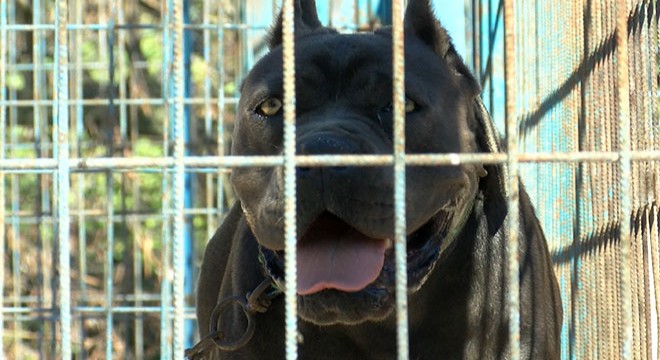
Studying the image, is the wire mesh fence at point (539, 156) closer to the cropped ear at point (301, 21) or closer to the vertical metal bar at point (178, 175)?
the vertical metal bar at point (178, 175)

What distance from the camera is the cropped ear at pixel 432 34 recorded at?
3152mm

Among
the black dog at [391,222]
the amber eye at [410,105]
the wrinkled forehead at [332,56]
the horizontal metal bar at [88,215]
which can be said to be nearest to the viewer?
the black dog at [391,222]

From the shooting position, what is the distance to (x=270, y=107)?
298cm

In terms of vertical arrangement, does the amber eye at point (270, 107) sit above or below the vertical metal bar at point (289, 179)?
above

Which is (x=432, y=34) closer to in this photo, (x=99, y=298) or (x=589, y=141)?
(x=589, y=141)

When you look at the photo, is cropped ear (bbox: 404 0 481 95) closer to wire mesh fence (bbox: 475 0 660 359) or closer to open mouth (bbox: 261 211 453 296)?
wire mesh fence (bbox: 475 0 660 359)

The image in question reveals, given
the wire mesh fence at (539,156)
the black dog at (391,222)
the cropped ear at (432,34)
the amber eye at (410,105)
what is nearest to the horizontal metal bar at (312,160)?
the wire mesh fence at (539,156)

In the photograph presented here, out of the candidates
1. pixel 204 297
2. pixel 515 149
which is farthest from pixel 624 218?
pixel 204 297

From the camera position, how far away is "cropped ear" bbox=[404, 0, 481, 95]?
315 cm

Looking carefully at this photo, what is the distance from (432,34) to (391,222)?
0.85 m

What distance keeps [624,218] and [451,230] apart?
0.94 metres

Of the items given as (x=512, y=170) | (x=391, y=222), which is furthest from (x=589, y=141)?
(x=512, y=170)

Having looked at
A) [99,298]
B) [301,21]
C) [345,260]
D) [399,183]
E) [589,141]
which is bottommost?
[99,298]

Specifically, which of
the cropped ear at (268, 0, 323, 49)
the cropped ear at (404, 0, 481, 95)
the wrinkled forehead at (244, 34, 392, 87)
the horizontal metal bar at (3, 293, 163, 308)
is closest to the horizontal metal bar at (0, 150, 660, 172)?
the wrinkled forehead at (244, 34, 392, 87)
